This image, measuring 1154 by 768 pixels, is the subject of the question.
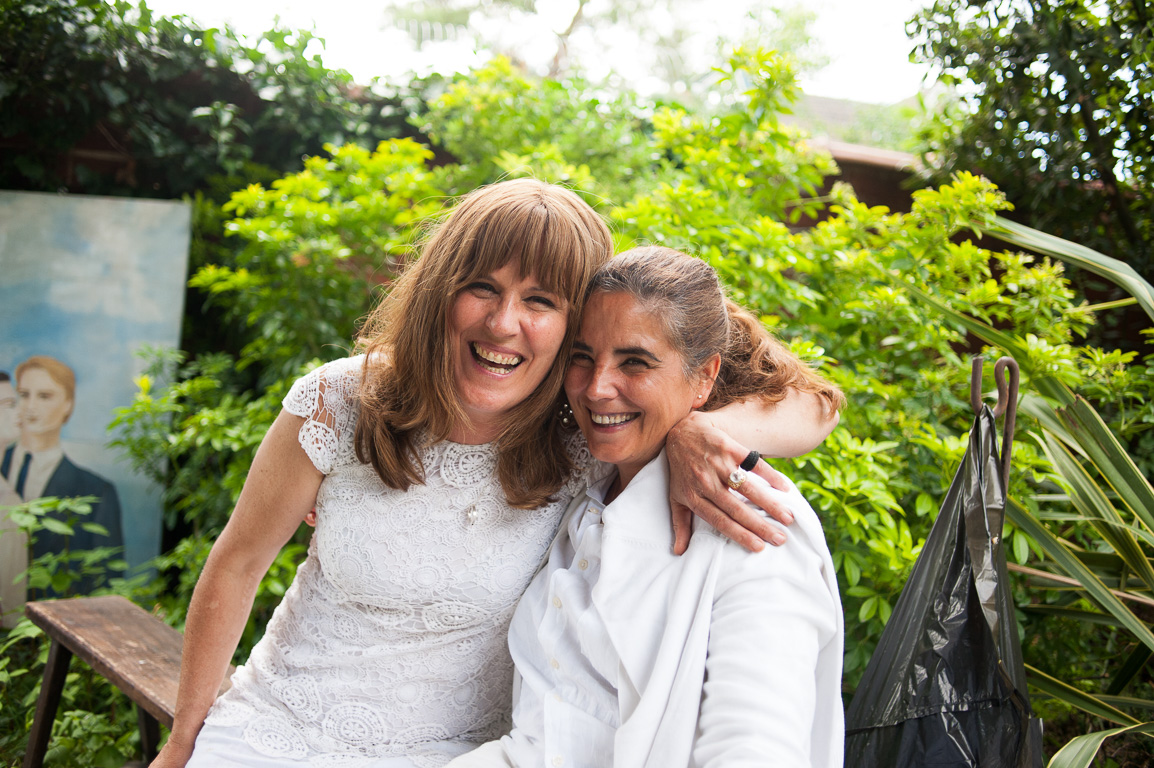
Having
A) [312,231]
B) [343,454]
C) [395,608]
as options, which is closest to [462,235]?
[343,454]

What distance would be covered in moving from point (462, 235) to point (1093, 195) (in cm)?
324

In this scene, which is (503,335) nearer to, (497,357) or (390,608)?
(497,357)

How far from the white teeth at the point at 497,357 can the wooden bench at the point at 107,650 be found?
1270mm

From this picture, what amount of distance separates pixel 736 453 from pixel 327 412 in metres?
0.91

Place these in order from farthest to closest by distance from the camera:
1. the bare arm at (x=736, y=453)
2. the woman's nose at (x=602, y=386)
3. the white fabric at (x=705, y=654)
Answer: the woman's nose at (x=602, y=386) → the bare arm at (x=736, y=453) → the white fabric at (x=705, y=654)

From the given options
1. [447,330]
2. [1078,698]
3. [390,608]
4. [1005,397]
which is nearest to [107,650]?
[390,608]

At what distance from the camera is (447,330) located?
5.27ft

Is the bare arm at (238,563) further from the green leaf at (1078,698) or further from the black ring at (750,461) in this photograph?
the green leaf at (1078,698)

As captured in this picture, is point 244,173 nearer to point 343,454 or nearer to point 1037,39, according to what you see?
point 343,454

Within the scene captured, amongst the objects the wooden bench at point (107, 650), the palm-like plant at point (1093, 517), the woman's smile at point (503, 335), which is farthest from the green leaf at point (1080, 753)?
the wooden bench at point (107, 650)

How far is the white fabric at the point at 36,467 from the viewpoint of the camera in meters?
3.71

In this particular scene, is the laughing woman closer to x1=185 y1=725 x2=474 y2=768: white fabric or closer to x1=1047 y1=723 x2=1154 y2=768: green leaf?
x1=185 y1=725 x2=474 y2=768: white fabric

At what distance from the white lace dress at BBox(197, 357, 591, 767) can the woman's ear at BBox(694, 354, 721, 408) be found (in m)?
0.48

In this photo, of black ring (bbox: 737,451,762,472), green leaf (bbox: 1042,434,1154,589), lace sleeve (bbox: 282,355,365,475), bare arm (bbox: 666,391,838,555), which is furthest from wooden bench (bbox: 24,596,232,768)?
green leaf (bbox: 1042,434,1154,589)
